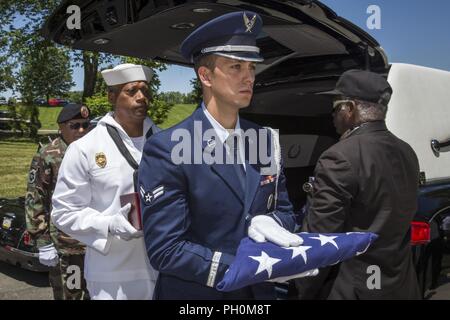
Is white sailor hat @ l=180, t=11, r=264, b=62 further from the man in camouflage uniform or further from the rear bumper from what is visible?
the rear bumper

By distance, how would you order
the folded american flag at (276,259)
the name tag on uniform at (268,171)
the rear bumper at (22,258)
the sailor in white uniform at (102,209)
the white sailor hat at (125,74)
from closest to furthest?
the folded american flag at (276,259) → the name tag on uniform at (268,171) → the sailor in white uniform at (102,209) → the white sailor hat at (125,74) → the rear bumper at (22,258)

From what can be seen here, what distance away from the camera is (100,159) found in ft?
8.54

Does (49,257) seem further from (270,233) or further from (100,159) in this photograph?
(270,233)

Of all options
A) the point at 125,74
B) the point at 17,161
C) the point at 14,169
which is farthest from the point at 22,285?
the point at 17,161

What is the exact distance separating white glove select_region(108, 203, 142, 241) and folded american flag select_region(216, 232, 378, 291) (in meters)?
0.67

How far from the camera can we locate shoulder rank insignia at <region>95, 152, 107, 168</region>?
259 centimetres

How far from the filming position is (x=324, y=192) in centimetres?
228

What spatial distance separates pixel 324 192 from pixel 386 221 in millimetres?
330

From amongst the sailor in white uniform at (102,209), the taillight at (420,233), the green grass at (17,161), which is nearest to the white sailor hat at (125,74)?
the sailor in white uniform at (102,209)

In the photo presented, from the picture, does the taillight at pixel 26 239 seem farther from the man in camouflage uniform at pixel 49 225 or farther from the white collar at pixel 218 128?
the white collar at pixel 218 128

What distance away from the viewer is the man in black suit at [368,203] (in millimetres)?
2275

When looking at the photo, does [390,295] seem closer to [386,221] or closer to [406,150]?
[386,221]

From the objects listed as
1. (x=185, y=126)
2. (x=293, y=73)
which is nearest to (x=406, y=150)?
(x=185, y=126)

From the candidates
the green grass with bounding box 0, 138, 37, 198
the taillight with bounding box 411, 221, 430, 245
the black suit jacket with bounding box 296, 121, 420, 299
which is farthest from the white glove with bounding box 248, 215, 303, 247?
the green grass with bounding box 0, 138, 37, 198
